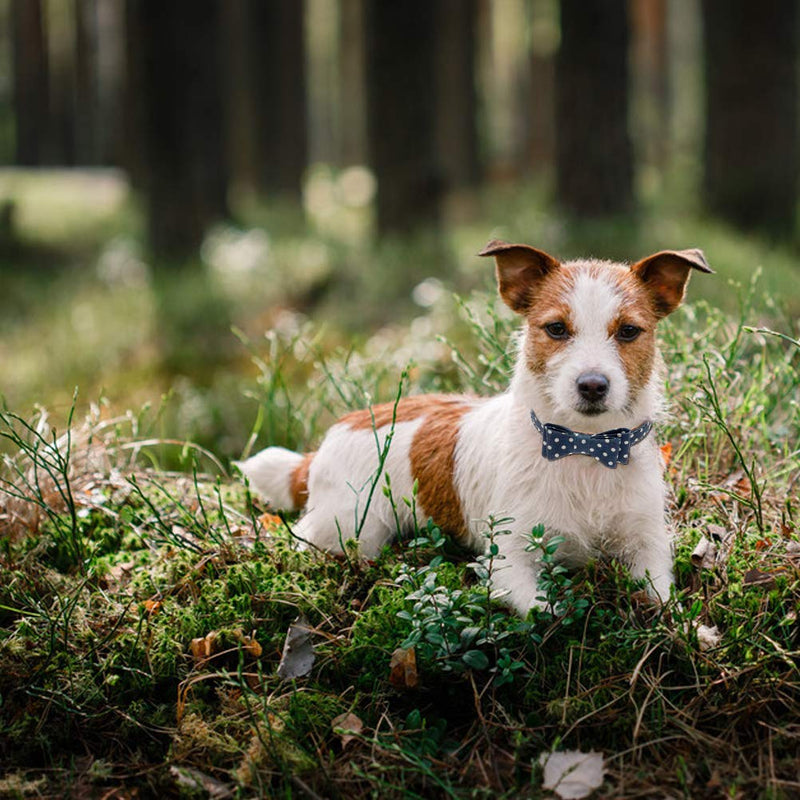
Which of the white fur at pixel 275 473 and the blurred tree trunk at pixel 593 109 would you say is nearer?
the white fur at pixel 275 473

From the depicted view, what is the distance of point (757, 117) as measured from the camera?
12.3m

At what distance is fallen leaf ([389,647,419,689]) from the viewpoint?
309 cm

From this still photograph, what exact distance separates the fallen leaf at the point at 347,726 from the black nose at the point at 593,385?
1.32 meters

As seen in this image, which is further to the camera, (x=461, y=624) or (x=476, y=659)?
(x=461, y=624)

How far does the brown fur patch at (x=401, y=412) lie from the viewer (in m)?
3.97

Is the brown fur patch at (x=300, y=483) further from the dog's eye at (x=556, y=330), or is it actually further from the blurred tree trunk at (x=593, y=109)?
the blurred tree trunk at (x=593, y=109)

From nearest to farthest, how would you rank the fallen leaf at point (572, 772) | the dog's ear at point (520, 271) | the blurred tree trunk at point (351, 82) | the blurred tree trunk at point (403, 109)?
the fallen leaf at point (572, 772) < the dog's ear at point (520, 271) < the blurred tree trunk at point (403, 109) < the blurred tree trunk at point (351, 82)

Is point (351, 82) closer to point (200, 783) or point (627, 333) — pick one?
point (627, 333)

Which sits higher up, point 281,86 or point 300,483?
point 281,86

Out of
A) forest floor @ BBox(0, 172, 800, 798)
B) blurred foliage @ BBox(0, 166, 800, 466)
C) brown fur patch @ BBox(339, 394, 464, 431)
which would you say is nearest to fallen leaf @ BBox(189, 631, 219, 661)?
forest floor @ BBox(0, 172, 800, 798)

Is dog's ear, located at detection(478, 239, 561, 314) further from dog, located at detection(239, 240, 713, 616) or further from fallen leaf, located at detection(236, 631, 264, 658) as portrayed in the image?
fallen leaf, located at detection(236, 631, 264, 658)

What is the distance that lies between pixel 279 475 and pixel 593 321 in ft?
5.65

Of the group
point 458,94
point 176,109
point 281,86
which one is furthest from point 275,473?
point 281,86

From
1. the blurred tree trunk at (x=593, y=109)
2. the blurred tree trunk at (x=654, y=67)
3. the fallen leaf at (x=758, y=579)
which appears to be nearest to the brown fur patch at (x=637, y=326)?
the fallen leaf at (x=758, y=579)
